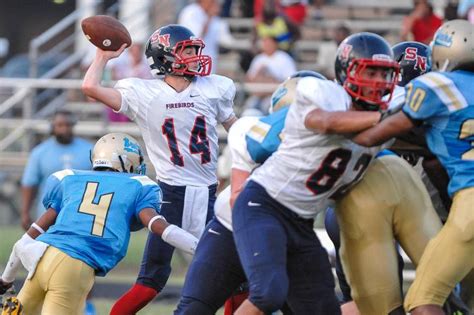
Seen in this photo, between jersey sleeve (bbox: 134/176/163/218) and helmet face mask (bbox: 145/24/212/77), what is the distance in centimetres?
106

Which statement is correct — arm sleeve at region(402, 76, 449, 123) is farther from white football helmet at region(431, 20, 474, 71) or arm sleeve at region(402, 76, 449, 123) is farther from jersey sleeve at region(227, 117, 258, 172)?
jersey sleeve at region(227, 117, 258, 172)

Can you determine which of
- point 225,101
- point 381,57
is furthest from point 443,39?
point 225,101

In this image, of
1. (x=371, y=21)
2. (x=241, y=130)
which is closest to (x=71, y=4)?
(x=371, y=21)

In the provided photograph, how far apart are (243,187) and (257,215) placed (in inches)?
9.2

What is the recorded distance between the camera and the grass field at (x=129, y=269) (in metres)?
9.77

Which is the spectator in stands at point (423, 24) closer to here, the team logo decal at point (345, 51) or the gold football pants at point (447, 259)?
the team logo decal at point (345, 51)

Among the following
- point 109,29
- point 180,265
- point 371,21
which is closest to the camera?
point 109,29

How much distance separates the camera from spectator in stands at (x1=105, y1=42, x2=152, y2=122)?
1380 cm

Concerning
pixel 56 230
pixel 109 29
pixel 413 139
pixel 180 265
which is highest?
Result: pixel 109 29

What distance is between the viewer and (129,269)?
1272 cm

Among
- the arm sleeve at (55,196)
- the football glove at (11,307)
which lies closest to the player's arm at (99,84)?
the arm sleeve at (55,196)

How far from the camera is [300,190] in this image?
586cm

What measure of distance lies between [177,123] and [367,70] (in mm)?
1813

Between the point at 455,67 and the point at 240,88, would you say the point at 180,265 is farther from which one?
the point at 455,67
